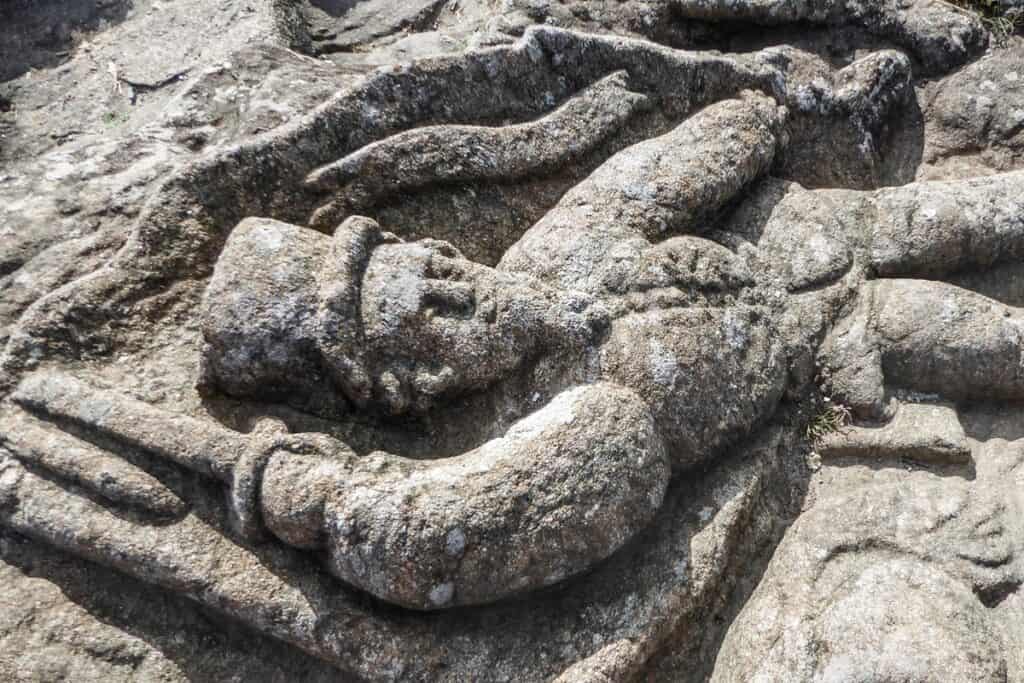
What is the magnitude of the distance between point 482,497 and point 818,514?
61.1 inches

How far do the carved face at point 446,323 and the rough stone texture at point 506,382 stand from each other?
0.04 feet

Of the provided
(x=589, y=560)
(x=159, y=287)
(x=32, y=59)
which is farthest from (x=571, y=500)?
(x=32, y=59)

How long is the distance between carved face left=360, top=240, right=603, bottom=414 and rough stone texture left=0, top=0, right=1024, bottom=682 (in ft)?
0.04

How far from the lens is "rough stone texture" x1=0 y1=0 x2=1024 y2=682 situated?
2914 millimetres

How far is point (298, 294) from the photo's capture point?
300 centimetres

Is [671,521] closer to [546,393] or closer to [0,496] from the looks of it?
[546,393]

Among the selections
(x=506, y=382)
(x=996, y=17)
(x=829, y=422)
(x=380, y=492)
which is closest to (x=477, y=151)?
(x=506, y=382)

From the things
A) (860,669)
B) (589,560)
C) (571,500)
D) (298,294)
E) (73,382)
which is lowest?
(860,669)

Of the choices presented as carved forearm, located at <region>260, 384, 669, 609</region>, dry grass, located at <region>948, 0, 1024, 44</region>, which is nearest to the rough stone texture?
carved forearm, located at <region>260, 384, 669, 609</region>

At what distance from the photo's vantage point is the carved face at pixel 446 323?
3111 millimetres

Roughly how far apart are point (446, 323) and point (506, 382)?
15.4 inches

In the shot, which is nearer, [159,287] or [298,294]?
[298,294]

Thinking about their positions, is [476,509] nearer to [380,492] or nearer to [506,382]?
[380,492]

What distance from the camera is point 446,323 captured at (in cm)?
314
